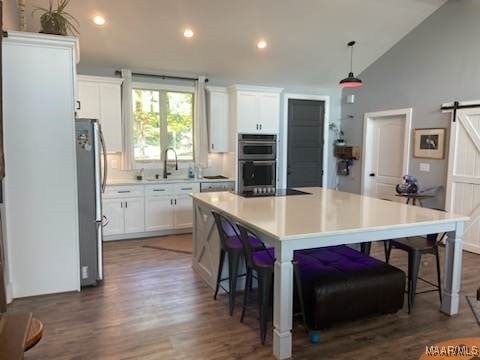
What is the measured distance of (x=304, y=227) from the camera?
256 centimetres

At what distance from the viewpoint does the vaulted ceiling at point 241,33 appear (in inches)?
178

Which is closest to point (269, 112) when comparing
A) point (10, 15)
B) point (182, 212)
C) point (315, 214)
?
point (182, 212)

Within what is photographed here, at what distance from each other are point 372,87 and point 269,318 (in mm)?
5013

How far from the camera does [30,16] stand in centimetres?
419

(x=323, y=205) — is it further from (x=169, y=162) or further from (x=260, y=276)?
(x=169, y=162)

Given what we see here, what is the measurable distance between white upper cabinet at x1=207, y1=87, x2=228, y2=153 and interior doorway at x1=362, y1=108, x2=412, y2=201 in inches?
105

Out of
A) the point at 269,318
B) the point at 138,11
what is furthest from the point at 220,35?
the point at 269,318

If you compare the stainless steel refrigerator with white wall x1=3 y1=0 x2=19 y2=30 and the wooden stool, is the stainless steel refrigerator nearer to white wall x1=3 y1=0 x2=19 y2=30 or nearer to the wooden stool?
white wall x1=3 y1=0 x2=19 y2=30

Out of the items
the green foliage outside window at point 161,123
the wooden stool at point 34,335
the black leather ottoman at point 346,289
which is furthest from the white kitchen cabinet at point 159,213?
the wooden stool at point 34,335

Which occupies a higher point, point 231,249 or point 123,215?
point 231,249

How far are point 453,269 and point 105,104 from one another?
4857mm

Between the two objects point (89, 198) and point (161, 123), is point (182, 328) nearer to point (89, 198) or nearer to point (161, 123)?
point (89, 198)

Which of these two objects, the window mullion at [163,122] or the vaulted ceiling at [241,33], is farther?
the window mullion at [163,122]

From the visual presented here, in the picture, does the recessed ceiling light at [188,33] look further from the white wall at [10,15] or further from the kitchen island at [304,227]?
the kitchen island at [304,227]
